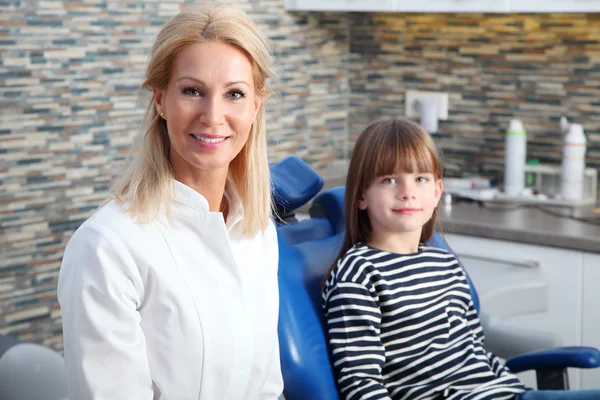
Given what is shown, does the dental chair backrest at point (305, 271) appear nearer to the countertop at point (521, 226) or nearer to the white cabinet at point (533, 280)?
the white cabinet at point (533, 280)

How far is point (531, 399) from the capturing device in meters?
1.72

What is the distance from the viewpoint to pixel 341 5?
2984 millimetres

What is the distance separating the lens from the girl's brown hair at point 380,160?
187 centimetres

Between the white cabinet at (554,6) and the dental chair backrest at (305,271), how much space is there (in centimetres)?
88

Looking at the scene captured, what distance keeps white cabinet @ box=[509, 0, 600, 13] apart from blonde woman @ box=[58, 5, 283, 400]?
4.86 feet

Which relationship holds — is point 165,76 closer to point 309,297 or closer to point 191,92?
point 191,92

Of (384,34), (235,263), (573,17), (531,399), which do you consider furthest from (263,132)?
(384,34)

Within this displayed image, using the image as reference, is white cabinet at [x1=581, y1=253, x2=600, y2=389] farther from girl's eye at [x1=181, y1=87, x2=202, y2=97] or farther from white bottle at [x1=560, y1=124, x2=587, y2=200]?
girl's eye at [x1=181, y1=87, x2=202, y2=97]

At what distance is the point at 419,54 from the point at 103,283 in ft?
7.37

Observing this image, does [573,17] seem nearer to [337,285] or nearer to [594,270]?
[594,270]

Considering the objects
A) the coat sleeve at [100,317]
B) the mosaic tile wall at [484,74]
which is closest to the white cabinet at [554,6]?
the mosaic tile wall at [484,74]

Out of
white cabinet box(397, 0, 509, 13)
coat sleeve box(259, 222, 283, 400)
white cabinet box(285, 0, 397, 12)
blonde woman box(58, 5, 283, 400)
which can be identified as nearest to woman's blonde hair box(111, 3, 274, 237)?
blonde woman box(58, 5, 283, 400)

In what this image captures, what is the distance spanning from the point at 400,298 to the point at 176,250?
0.69 metres

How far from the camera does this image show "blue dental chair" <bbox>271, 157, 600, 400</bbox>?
5.64ft
